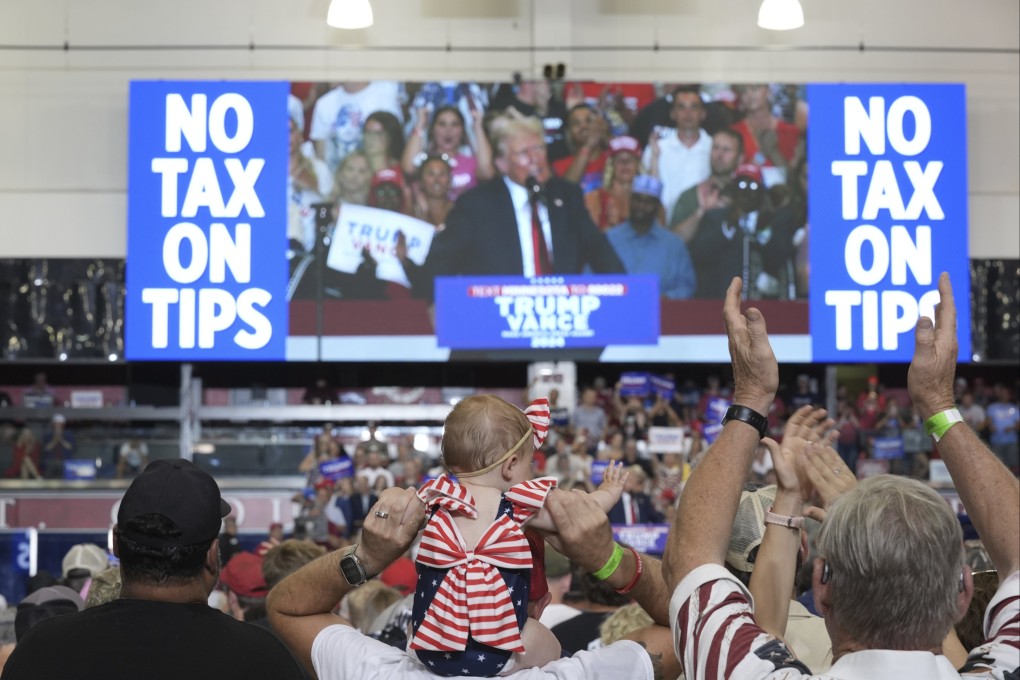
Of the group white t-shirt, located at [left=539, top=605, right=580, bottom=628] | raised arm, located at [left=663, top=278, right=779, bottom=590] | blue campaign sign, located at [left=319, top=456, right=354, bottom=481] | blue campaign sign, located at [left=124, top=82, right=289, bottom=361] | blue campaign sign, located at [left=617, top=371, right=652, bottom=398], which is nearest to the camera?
raised arm, located at [left=663, top=278, right=779, bottom=590]

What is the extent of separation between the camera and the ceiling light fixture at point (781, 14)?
14930 millimetres

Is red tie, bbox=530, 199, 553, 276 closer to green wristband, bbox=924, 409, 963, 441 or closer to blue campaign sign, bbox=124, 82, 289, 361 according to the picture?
blue campaign sign, bbox=124, 82, 289, 361

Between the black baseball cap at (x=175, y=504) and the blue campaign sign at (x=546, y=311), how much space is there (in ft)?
39.9

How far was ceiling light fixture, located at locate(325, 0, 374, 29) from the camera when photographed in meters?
14.9

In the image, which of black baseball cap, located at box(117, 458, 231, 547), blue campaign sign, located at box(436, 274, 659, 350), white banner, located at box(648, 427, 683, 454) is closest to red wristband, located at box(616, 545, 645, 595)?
black baseball cap, located at box(117, 458, 231, 547)

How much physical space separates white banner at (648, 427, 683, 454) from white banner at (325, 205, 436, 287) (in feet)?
10.5

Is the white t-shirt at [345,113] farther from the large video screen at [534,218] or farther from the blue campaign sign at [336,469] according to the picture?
the blue campaign sign at [336,469]

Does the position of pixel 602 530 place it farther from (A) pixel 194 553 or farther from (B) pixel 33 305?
(B) pixel 33 305

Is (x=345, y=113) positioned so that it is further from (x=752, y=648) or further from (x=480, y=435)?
(x=752, y=648)

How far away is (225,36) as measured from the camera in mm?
16938

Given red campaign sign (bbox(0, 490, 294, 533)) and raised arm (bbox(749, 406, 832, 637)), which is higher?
raised arm (bbox(749, 406, 832, 637))

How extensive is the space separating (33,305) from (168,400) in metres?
2.22

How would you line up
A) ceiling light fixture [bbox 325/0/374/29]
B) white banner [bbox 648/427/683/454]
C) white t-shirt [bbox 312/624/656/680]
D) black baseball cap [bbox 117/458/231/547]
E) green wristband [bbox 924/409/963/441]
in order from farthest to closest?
ceiling light fixture [bbox 325/0/374/29]
white banner [bbox 648/427/683/454]
white t-shirt [bbox 312/624/656/680]
black baseball cap [bbox 117/458/231/547]
green wristband [bbox 924/409/963/441]

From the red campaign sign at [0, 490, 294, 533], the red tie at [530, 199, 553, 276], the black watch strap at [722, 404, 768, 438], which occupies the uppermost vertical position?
the red tie at [530, 199, 553, 276]
